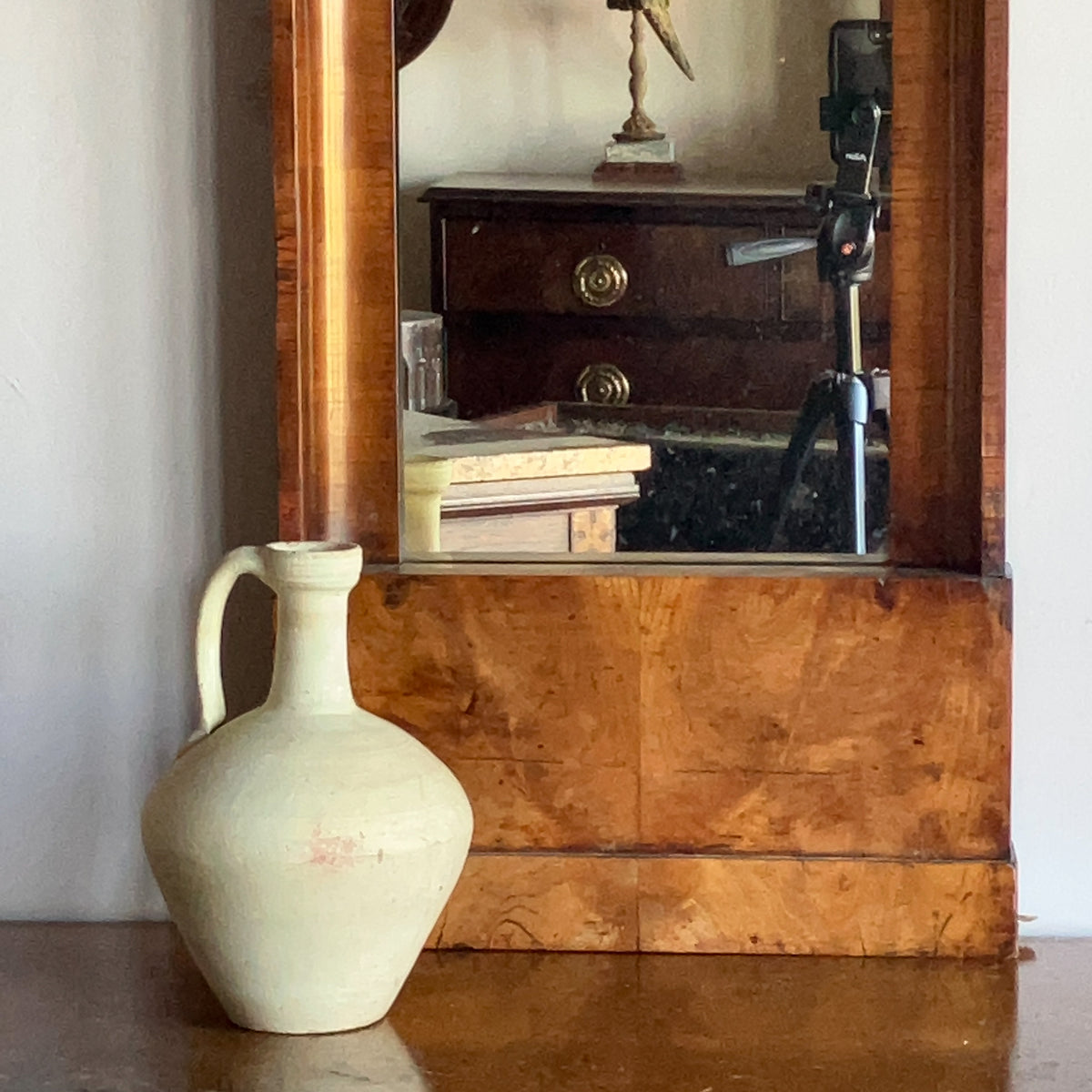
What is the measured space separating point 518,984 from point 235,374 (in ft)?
1.31

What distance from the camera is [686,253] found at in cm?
109

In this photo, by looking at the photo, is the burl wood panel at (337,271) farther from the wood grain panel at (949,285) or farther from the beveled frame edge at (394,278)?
the wood grain panel at (949,285)

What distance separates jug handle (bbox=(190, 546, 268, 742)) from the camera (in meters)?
1.01

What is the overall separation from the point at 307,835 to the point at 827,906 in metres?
0.32

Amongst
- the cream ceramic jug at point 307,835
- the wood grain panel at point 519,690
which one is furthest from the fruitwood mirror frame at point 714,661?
the cream ceramic jug at point 307,835

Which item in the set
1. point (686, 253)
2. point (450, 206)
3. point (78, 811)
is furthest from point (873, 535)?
point (78, 811)

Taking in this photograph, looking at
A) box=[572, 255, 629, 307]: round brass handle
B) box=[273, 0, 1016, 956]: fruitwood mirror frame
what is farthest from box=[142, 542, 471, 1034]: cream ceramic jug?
box=[572, 255, 629, 307]: round brass handle

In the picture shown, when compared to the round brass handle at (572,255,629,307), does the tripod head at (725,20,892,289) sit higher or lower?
higher

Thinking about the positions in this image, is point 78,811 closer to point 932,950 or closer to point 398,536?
point 398,536

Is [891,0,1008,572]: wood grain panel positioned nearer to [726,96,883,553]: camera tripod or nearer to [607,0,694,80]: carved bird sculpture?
[726,96,883,553]: camera tripod

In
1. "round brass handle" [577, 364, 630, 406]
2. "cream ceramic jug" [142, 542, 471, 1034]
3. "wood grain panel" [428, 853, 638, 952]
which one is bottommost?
"wood grain panel" [428, 853, 638, 952]

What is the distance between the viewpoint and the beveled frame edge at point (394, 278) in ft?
3.42

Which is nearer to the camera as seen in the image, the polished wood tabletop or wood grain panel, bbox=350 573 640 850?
the polished wood tabletop

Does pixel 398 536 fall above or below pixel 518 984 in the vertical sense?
above
